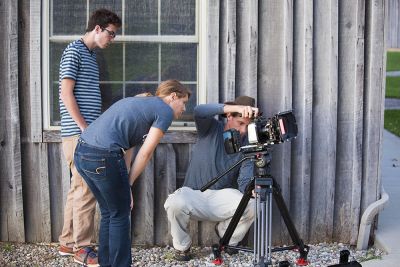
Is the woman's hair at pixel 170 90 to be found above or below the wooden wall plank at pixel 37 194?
above

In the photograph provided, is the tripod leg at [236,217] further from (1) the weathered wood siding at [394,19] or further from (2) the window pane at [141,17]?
(1) the weathered wood siding at [394,19]

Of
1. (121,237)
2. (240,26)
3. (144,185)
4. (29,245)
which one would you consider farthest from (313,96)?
(29,245)

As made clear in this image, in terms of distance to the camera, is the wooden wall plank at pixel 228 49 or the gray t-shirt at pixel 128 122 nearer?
the gray t-shirt at pixel 128 122

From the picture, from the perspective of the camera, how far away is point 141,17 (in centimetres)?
635

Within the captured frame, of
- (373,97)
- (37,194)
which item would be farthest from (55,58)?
(373,97)

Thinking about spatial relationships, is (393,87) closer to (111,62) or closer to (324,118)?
(324,118)

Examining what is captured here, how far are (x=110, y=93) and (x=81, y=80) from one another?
58 centimetres

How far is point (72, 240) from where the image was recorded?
6.25 metres

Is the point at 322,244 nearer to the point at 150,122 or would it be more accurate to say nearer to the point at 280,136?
the point at 280,136

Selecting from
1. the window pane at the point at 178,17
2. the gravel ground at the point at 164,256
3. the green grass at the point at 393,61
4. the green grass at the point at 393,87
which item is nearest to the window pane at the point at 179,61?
the window pane at the point at 178,17

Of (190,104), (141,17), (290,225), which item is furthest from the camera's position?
(190,104)

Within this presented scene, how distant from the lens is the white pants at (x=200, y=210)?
6066 millimetres

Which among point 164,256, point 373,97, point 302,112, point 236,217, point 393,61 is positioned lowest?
point 164,256

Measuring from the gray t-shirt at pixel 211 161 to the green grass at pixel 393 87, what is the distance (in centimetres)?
1411
